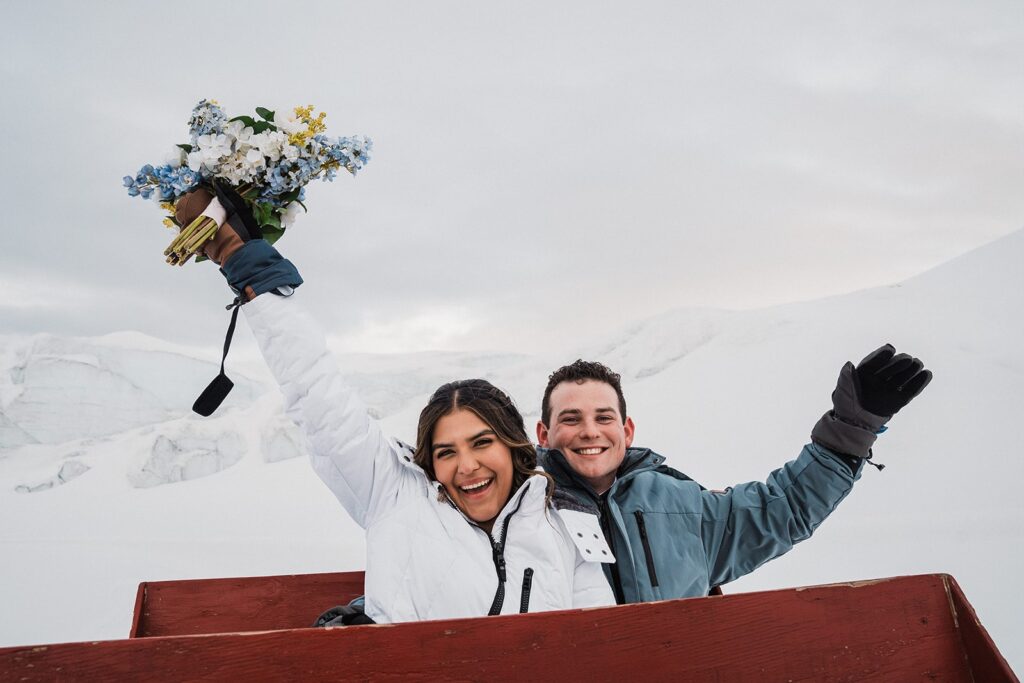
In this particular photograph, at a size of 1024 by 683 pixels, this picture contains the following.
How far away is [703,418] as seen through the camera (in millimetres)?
10641

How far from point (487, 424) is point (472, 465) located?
0.16 metres

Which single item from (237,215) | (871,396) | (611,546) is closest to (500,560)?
(611,546)

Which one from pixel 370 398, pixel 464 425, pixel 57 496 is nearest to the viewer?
pixel 464 425

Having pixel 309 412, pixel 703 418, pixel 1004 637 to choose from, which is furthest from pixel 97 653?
pixel 703 418

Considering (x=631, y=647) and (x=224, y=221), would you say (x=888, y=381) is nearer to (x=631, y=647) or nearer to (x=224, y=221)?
(x=631, y=647)

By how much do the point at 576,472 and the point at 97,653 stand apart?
1.53m

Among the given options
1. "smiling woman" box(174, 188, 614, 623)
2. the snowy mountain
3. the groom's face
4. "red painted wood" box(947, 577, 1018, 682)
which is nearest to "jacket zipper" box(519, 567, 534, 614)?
"smiling woman" box(174, 188, 614, 623)

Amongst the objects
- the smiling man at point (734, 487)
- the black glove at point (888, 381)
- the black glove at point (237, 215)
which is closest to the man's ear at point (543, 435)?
the smiling man at point (734, 487)

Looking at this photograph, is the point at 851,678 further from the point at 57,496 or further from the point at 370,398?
the point at 370,398

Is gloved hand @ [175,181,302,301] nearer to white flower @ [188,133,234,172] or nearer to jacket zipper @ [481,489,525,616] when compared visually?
white flower @ [188,133,234,172]

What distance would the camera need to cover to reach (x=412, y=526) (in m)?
1.85

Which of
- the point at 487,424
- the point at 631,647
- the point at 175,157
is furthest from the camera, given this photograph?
the point at 487,424

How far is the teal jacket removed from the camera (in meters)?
2.15

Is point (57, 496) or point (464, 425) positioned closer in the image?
point (464, 425)
